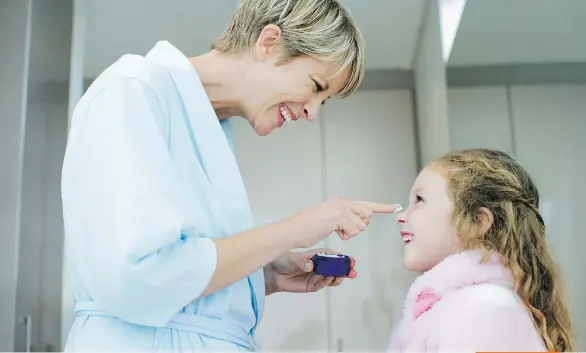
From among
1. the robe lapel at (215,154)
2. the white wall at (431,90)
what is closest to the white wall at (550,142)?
the white wall at (431,90)

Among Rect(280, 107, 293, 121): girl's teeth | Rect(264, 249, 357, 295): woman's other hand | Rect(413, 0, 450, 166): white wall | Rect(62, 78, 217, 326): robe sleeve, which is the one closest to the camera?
Rect(62, 78, 217, 326): robe sleeve

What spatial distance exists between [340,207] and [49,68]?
4.25 ft

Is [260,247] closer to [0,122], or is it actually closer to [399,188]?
[0,122]

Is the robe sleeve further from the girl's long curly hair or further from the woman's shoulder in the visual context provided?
the girl's long curly hair

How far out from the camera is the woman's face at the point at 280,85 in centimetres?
97

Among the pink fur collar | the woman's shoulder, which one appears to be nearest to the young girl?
the pink fur collar

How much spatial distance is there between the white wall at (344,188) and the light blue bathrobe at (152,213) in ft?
4.20

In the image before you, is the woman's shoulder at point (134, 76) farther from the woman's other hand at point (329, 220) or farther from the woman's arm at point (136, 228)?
the woman's other hand at point (329, 220)

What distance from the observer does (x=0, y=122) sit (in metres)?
1.78

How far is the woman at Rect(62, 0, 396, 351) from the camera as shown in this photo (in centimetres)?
75

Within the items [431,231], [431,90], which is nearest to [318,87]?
[431,231]

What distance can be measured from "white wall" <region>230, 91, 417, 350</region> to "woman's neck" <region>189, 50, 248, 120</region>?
1.30m

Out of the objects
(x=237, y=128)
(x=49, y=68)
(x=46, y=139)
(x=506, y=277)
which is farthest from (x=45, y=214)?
(x=506, y=277)

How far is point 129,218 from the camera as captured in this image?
0.74 metres
